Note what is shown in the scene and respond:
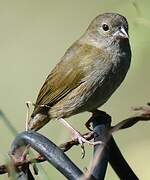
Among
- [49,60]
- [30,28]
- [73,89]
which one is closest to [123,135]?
[73,89]

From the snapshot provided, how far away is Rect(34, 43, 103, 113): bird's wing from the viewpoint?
584 cm

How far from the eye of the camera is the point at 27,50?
9.56m

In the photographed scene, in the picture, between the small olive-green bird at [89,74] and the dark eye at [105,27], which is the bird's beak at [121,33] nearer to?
the small olive-green bird at [89,74]

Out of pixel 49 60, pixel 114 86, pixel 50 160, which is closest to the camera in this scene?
pixel 50 160

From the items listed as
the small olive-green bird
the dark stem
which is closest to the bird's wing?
the small olive-green bird

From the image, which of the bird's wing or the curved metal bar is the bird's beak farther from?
the curved metal bar

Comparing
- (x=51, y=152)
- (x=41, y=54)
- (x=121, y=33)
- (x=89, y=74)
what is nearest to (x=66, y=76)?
(x=89, y=74)

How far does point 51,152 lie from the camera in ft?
8.95

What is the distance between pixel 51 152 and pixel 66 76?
316 centimetres

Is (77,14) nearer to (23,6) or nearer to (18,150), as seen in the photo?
(23,6)

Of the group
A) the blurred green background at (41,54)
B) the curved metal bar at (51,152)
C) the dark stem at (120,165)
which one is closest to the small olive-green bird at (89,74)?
the blurred green background at (41,54)

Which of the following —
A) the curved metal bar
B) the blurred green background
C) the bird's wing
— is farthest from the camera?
the blurred green background

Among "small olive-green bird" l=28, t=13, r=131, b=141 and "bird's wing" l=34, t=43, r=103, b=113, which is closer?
"small olive-green bird" l=28, t=13, r=131, b=141

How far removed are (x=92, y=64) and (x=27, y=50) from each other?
3.88m
